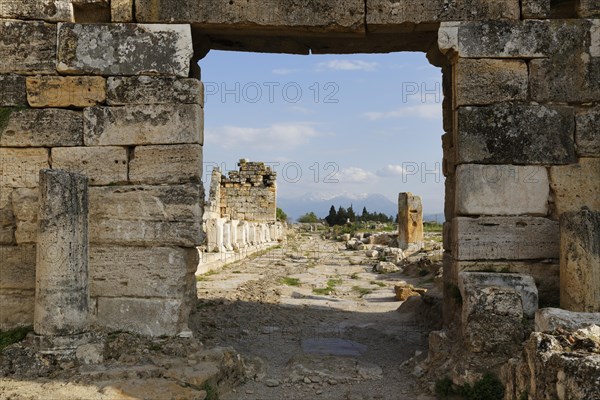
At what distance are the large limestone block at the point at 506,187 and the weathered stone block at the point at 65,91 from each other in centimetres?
433

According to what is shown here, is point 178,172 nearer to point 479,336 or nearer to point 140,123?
point 140,123

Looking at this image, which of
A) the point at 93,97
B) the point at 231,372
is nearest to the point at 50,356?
the point at 231,372

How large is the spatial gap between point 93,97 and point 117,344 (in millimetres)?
2808

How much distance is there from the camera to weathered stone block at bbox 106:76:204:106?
6.51 m

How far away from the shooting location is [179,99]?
6.50 m

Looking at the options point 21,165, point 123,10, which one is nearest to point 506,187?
point 123,10

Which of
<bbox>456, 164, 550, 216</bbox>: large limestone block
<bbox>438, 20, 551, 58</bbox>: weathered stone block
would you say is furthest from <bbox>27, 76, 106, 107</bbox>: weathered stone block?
<bbox>456, 164, 550, 216</bbox>: large limestone block

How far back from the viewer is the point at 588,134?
6484mm

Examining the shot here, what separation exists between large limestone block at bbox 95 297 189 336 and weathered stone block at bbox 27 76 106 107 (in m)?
2.29

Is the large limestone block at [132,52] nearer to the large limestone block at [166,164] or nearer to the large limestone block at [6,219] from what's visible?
the large limestone block at [166,164]

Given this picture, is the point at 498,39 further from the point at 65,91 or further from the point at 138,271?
the point at 65,91

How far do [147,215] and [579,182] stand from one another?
4.93 m

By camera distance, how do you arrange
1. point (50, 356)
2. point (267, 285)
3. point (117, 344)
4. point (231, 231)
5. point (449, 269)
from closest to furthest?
point (50, 356)
point (117, 344)
point (449, 269)
point (267, 285)
point (231, 231)

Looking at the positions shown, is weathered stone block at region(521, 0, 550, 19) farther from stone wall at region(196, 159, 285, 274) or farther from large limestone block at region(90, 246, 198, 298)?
stone wall at region(196, 159, 285, 274)
